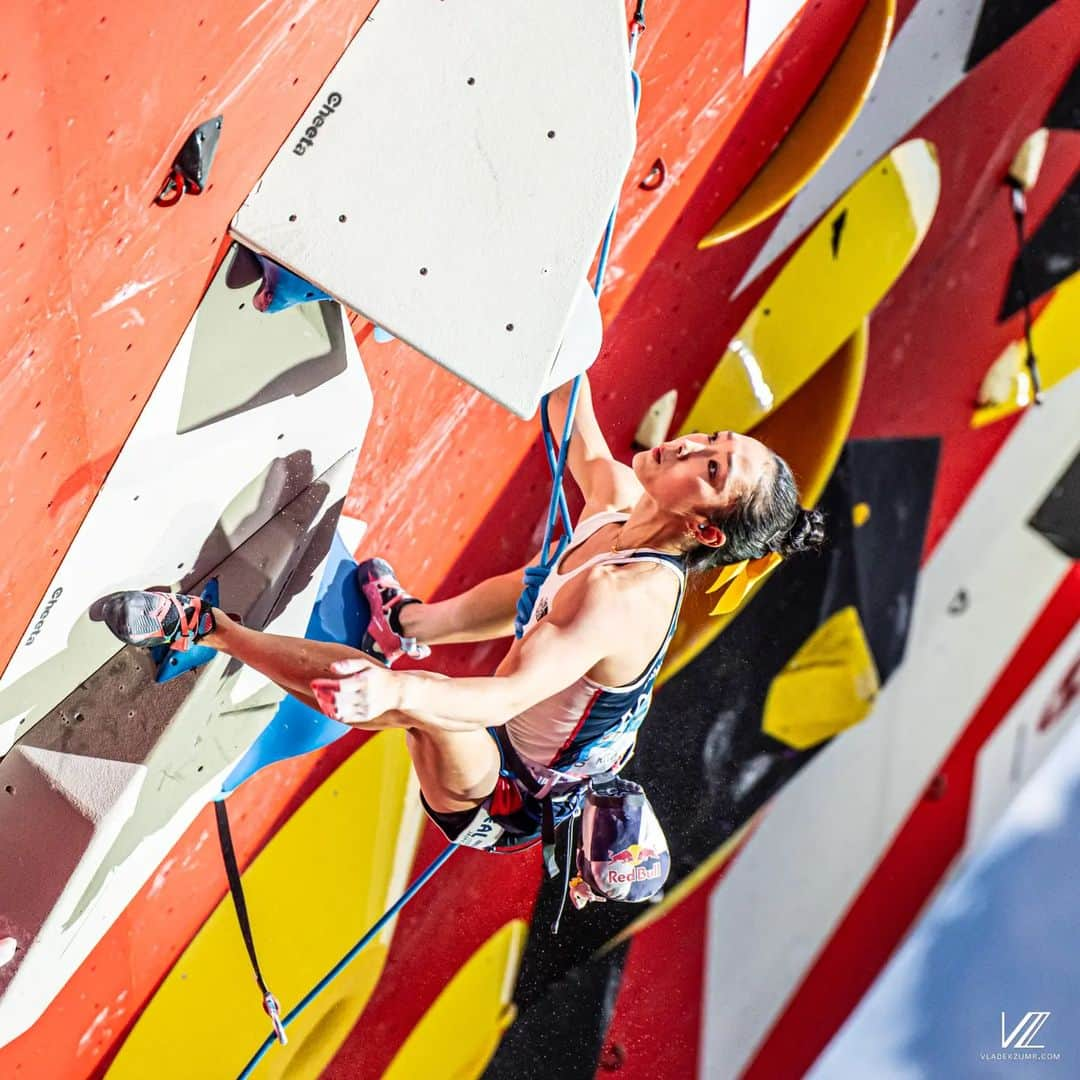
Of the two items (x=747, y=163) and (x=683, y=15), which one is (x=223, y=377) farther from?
(x=747, y=163)

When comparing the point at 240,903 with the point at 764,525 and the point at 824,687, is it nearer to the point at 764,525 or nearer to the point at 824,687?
A: the point at 764,525

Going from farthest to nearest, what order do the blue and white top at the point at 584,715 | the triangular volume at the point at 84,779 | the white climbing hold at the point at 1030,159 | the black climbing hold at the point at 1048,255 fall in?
1. the black climbing hold at the point at 1048,255
2. the white climbing hold at the point at 1030,159
3. the blue and white top at the point at 584,715
4. the triangular volume at the point at 84,779

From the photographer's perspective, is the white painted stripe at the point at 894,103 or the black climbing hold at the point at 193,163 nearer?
the black climbing hold at the point at 193,163

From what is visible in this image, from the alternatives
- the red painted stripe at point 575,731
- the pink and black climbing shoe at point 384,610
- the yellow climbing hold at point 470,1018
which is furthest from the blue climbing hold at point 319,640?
the yellow climbing hold at point 470,1018

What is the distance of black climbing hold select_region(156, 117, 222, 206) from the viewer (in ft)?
4.05

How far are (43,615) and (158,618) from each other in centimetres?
12

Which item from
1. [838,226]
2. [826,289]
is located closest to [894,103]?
[838,226]

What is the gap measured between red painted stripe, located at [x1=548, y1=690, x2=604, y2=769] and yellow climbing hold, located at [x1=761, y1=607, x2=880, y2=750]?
0.94 metres

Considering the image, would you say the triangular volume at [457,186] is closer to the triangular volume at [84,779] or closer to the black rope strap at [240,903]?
the triangular volume at [84,779]

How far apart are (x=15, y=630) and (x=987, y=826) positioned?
2138 mm

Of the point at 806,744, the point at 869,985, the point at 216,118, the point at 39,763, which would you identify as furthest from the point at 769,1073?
the point at 216,118

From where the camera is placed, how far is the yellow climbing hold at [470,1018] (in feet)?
6.85

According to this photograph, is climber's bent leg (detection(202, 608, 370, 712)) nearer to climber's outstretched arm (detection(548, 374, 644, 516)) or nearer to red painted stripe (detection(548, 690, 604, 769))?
red painted stripe (detection(548, 690, 604, 769))

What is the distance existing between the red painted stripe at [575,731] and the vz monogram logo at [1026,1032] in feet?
4.61
